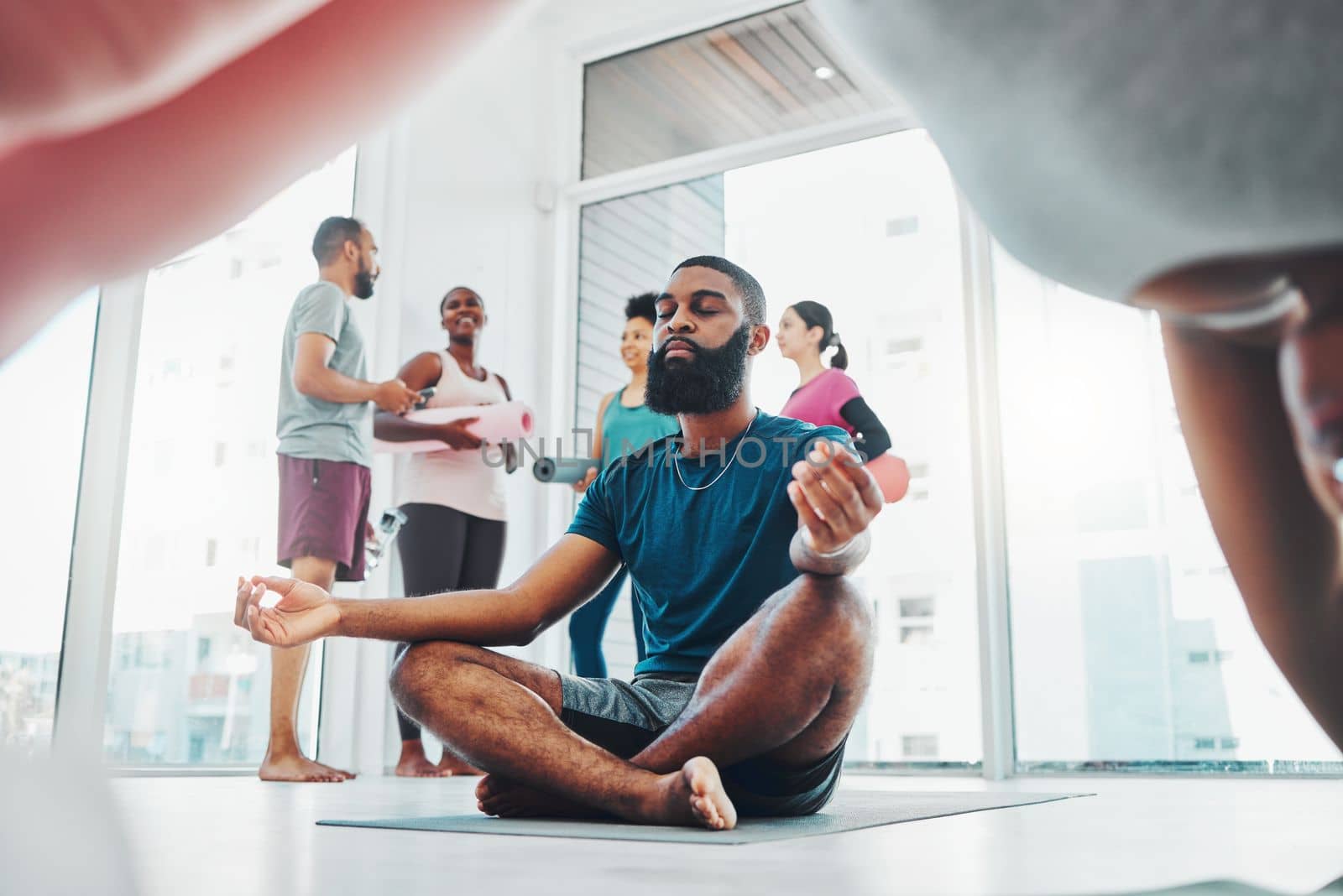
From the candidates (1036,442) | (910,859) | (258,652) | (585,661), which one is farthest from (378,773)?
(1036,442)

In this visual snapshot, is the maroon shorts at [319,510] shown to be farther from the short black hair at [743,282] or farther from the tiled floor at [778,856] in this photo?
the short black hair at [743,282]

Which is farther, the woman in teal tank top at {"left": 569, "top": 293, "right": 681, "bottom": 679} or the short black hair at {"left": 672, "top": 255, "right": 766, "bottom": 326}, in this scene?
the woman in teal tank top at {"left": 569, "top": 293, "right": 681, "bottom": 679}

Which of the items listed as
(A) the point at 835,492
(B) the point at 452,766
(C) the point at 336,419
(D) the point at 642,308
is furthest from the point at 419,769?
(A) the point at 835,492

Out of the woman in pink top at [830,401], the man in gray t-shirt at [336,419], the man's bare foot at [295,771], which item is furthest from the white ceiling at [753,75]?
the man's bare foot at [295,771]

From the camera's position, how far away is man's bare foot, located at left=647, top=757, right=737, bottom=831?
97cm

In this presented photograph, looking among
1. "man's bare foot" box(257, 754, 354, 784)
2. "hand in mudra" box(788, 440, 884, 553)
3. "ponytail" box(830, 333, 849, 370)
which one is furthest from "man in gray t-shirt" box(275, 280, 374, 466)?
"hand in mudra" box(788, 440, 884, 553)

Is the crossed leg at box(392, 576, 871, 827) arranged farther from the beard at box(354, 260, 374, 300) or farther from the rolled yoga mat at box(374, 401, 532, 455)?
the rolled yoga mat at box(374, 401, 532, 455)

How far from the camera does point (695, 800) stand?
972 mm

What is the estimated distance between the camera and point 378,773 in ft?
10.0

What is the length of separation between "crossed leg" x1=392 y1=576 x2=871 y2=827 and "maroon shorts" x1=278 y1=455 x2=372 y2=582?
128cm

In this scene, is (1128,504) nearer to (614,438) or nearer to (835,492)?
(835,492)

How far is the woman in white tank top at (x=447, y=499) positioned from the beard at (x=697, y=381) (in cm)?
138

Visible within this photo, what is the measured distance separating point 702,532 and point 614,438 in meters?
1.49

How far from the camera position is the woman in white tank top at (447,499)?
276cm
